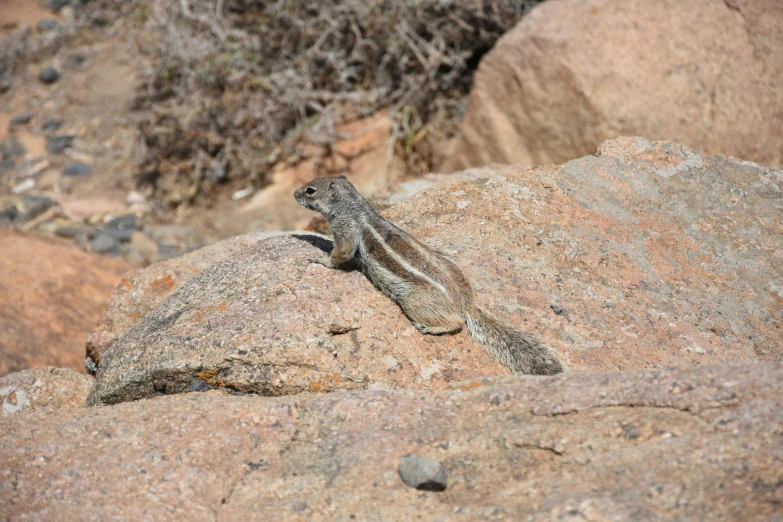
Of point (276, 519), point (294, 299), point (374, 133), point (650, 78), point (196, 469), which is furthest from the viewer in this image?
point (374, 133)

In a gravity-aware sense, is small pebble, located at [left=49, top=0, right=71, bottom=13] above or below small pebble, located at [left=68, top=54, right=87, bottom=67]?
above

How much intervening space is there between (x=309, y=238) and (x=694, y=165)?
2.97 metres

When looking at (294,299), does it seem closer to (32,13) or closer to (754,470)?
(754,470)

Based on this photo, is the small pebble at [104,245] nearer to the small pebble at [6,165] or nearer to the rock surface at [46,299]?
the rock surface at [46,299]

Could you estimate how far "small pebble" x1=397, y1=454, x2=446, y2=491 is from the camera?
277 cm

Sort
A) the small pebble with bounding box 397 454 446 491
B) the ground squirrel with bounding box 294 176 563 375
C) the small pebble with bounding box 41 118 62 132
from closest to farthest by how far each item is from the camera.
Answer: the small pebble with bounding box 397 454 446 491, the ground squirrel with bounding box 294 176 563 375, the small pebble with bounding box 41 118 62 132

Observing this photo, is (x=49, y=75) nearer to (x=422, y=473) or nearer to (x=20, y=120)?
(x=20, y=120)

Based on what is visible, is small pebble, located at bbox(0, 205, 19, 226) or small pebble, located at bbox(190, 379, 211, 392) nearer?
small pebble, located at bbox(190, 379, 211, 392)

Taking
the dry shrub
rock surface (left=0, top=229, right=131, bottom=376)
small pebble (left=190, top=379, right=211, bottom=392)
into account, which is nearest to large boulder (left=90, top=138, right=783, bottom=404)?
small pebble (left=190, top=379, right=211, bottom=392)

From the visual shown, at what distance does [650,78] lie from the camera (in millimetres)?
7316

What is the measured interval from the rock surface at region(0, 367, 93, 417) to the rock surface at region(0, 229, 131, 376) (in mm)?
1239

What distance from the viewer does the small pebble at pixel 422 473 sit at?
9.08ft

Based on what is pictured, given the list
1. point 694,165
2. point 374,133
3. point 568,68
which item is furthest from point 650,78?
point 374,133

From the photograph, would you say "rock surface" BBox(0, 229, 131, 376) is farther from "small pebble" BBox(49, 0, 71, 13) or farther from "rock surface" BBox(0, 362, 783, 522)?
"small pebble" BBox(49, 0, 71, 13)
